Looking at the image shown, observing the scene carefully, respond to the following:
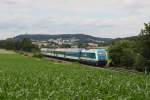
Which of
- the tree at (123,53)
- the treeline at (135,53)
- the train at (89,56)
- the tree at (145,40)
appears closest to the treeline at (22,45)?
the train at (89,56)

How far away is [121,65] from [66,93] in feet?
190

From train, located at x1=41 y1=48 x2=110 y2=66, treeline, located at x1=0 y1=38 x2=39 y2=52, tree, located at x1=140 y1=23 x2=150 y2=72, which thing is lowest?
treeline, located at x1=0 y1=38 x2=39 y2=52

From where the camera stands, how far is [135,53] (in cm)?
5706

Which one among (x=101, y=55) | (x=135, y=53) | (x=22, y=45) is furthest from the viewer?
(x=22, y=45)

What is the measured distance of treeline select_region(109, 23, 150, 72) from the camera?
47.2 meters

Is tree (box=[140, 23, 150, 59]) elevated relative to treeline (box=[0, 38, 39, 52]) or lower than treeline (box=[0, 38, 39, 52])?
elevated

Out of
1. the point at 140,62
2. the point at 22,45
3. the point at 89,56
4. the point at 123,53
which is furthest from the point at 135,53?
the point at 22,45

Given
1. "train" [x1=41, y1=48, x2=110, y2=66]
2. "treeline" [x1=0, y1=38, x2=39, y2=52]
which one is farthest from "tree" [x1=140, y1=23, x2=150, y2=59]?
"treeline" [x1=0, y1=38, x2=39, y2=52]

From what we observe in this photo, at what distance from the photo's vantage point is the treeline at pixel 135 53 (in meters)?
47.2

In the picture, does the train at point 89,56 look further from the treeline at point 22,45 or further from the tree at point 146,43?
the treeline at point 22,45

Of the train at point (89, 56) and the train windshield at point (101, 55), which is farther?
the train at point (89, 56)

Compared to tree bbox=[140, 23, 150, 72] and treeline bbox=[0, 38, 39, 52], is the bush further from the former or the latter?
treeline bbox=[0, 38, 39, 52]

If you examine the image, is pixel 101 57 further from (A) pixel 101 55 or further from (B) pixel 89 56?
(B) pixel 89 56

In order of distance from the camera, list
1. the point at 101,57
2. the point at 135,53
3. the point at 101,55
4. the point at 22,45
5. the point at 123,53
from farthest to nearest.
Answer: the point at 22,45 → the point at 123,53 → the point at 101,55 → the point at 101,57 → the point at 135,53
